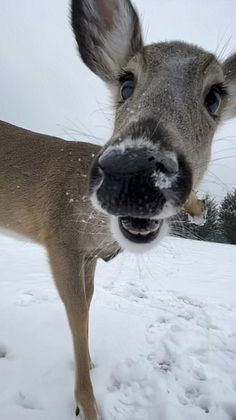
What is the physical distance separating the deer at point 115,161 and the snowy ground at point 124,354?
0.28 meters

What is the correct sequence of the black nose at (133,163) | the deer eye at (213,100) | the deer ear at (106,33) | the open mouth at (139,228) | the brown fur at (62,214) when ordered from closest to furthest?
the black nose at (133,163) < the open mouth at (139,228) < the deer eye at (213,100) < the brown fur at (62,214) < the deer ear at (106,33)

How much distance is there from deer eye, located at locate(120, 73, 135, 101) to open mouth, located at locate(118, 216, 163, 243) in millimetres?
1370

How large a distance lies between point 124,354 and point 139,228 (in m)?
2.38

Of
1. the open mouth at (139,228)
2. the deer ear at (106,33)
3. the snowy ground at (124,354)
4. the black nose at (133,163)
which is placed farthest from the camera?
the deer ear at (106,33)

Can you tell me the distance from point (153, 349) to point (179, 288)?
3731 mm

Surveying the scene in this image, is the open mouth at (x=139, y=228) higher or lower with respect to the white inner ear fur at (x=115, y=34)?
lower

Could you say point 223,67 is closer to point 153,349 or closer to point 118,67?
point 118,67

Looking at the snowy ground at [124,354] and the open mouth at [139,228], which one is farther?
the snowy ground at [124,354]

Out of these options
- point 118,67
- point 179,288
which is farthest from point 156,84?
point 179,288

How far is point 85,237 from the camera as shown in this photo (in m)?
3.43

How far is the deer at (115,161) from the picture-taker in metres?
1.73

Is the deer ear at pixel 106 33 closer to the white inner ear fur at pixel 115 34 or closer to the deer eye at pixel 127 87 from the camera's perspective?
the white inner ear fur at pixel 115 34

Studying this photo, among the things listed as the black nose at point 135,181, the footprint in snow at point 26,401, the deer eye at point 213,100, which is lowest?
the footprint in snow at point 26,401

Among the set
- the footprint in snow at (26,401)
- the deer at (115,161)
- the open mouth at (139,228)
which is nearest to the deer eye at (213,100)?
the deer at (115,161)
